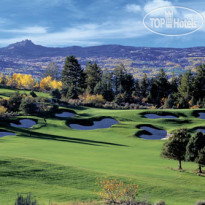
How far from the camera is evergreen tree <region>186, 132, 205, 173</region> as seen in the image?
92.9ft

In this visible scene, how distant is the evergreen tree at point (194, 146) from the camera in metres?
28.3

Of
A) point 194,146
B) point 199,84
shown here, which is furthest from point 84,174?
point 199,84

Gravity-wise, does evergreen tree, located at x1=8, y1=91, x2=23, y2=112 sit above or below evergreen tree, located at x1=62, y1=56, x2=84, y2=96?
below

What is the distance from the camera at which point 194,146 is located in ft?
93.4

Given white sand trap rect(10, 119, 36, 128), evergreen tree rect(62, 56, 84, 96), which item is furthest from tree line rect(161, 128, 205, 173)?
evergreen tree rect(62, 56, 84, 96)

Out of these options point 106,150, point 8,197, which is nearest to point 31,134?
point 106,150

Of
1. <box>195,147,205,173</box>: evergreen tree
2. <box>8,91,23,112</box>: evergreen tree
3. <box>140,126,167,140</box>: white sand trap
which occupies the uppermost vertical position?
Result: <box>8,91,23,112</box>: evergreen tree

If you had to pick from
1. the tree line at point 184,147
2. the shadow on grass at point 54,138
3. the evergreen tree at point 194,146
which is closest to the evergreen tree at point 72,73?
the shadow on grass at point 54,138

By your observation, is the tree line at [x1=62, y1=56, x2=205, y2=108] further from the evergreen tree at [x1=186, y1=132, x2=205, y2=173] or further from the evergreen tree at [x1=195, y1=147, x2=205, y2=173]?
the evergreen tree at [x1=195, y1=147, x2=205, y2=173]

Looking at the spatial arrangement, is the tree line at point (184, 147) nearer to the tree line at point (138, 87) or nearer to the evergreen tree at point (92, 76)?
the tree line at point (138, 87)

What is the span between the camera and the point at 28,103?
6100cm

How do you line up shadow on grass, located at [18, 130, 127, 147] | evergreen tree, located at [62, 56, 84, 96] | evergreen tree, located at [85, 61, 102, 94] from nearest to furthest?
shadow on grass, located at [18, 130, 127, 147] < evergreen tree, located at [62, 56, 84, 96] < evergreen tree, located at [85, 61, 102, 94]

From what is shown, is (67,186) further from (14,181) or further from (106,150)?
(106,150)

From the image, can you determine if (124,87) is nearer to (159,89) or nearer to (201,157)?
(159,89)
